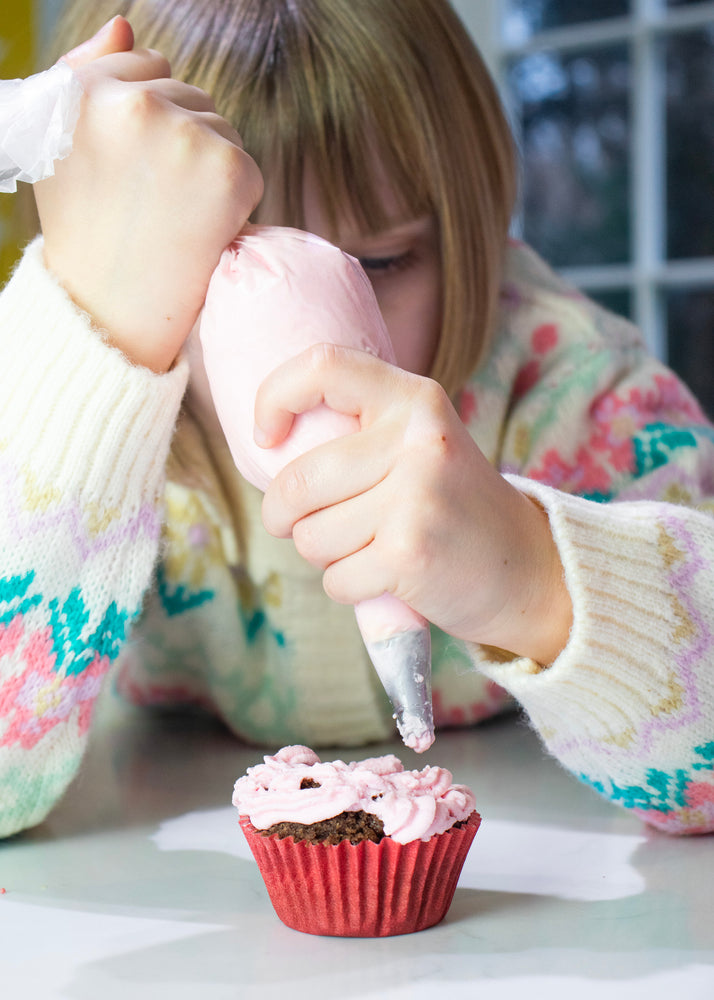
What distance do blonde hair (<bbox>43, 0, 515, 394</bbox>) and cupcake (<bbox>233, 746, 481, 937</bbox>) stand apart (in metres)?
0.41

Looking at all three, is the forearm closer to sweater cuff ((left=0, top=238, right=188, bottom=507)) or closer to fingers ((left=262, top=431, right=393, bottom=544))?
fingers ((left=262, top=431, right=393, bottom=544))

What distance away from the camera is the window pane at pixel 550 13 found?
2139 mm

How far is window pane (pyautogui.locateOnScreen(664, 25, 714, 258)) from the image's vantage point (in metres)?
2.07

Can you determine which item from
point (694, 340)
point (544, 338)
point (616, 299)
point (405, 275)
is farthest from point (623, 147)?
point (405, 275)

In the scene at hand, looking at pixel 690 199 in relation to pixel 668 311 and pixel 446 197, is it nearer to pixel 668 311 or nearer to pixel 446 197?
pixel 668 311

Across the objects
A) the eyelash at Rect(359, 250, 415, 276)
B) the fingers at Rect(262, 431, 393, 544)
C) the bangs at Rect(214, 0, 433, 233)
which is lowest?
the eyelash at Rect(359, 250, 415, 276)

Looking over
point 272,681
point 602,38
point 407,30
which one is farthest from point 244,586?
point 602,38

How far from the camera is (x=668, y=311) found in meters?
2.20

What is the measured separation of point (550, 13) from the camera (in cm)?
219

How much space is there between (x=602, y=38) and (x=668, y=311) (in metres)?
0.56

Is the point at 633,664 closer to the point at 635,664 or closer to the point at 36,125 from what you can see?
the point at 635,664

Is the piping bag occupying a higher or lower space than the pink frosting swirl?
higher

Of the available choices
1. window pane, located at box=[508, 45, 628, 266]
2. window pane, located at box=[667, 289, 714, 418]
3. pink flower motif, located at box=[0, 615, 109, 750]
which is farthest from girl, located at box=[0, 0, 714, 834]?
window pane, located at box=[508, 45, 628, 266]

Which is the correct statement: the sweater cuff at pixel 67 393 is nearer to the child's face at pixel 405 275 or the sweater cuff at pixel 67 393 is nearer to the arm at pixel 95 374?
the arm at pixel 95 374
